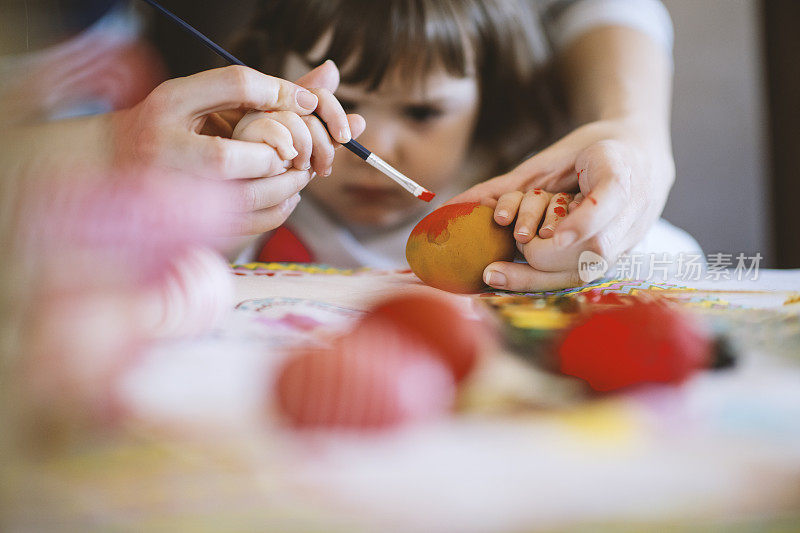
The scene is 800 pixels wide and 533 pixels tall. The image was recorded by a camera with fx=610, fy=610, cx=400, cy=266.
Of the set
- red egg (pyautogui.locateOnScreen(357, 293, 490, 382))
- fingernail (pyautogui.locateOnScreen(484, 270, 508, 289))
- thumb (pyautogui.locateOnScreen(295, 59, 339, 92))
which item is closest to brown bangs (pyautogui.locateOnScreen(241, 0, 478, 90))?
thumb (pyautogui.locateOnScreen(295, 59, 339, 92))

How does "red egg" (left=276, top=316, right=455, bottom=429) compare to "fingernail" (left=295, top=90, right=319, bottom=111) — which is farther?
"fingernail" (left=295, top=90, right=319, bottom=111)

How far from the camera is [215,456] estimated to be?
0.66 ft

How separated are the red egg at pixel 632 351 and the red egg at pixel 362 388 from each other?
0.21ft

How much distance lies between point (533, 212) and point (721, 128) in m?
1.14

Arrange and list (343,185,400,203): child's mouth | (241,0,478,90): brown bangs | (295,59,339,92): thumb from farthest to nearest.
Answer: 1. (343,185,400,203): child's mouth
2. (241,0,478,90): brown bangs
3. (295,59,339,92): thumb

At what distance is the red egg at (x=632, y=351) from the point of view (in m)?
0.26

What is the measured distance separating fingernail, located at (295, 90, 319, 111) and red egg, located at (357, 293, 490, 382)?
29 centimetres

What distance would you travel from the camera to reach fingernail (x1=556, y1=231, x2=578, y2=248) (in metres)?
0.46

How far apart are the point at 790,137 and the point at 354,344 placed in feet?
4.56

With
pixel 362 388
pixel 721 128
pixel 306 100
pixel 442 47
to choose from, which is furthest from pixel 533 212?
pixel 721 128

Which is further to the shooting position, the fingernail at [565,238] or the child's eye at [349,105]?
the child's eye at [349,105]

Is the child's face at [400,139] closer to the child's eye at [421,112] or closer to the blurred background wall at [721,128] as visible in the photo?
the child's eye at [421,112]

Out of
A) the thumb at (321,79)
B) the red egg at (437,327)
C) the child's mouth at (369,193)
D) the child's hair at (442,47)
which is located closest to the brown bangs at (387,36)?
the child's hair at (442,47)

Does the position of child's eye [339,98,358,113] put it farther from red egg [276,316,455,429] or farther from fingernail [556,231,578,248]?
red egg [276,316,455,429]
